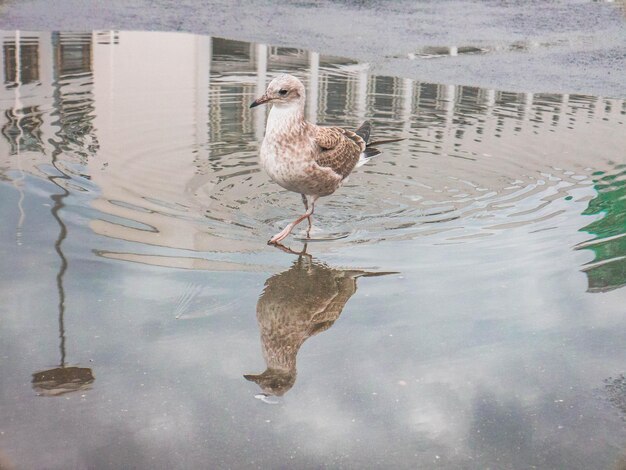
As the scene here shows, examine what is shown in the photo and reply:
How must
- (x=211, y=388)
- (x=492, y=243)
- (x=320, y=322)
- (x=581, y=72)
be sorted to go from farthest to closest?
(x=581, y=72) < (x=492, y=243) < (x=320, y=322) < (x=211, y=388)

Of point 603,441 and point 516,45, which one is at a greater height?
point 516,45

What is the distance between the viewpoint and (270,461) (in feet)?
12.8

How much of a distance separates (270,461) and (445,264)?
8.83 ft

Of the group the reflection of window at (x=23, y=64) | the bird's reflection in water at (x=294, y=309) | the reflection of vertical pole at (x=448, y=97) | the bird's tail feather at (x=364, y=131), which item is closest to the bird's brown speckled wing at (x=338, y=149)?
the bird's tail feather at (x=364, y=131)

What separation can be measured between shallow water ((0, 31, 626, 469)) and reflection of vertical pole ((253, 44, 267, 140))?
360 millimetres

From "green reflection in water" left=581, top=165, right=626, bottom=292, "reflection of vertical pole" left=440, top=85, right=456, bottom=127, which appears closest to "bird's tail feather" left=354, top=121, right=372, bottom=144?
"green reflection in water" left=581, top=165, right=626, bottom=292

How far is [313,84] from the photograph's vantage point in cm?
1274

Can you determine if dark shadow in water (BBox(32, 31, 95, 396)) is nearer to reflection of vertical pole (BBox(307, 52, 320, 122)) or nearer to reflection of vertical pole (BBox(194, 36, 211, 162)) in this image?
reflection of vertical pole (BBox(194, 36, 211, 162))

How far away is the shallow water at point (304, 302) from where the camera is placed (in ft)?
13.5

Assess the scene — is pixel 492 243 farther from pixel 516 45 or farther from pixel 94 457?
pixel 516 45

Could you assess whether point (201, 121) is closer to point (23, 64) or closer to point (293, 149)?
point (23, 64)

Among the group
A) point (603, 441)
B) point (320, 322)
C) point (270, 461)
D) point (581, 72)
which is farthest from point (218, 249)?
point (581, 72)

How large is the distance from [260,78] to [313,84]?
38.7 inches

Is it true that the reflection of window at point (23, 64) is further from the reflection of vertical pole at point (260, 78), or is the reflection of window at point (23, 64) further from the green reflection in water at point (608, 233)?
the green reflection in water at point (608, 233)
